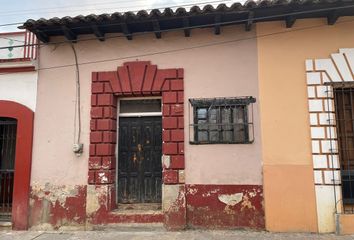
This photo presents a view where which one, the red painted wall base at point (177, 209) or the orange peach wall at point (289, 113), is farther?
the red painted wall base at point (177, 209)

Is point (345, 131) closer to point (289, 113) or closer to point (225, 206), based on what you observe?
point (289, 113)

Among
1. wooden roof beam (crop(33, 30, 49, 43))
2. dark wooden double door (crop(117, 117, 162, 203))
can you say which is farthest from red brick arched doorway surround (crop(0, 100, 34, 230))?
dark wooden double door (crop(117, 117, 162, 203))

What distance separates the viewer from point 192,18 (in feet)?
21.0

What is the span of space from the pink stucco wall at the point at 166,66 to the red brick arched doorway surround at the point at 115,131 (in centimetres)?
16

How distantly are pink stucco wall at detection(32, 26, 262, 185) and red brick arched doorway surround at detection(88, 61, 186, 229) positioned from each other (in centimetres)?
16

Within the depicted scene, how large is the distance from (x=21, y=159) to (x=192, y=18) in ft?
15.2

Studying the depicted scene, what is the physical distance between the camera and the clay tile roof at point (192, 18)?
5977 millimetres

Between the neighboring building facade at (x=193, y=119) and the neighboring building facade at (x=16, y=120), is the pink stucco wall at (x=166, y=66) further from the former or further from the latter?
the neighboring building facade at (x=16, y=120)

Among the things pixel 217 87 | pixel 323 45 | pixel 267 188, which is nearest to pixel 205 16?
pixel 217 87

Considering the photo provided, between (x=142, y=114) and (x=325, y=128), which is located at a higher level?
(x=142, y=114)

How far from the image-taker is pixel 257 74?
6.50 meters

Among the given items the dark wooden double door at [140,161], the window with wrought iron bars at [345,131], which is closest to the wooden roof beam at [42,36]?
the dark wooden double door at [140,161]

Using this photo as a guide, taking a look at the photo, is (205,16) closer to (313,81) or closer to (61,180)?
(313,81)

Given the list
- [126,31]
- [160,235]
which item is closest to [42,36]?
[126,31]
